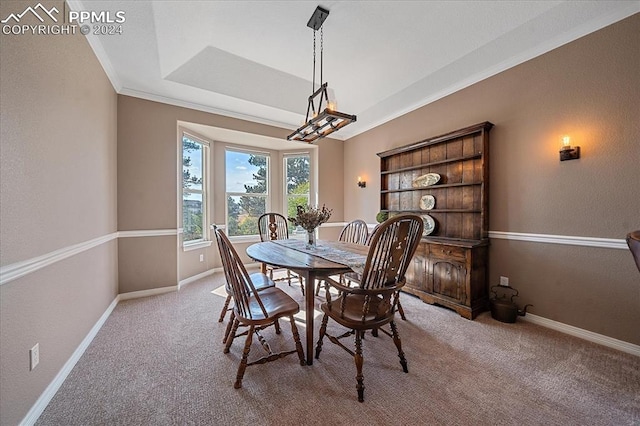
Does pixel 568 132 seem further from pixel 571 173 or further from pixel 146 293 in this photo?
pixel 146 293

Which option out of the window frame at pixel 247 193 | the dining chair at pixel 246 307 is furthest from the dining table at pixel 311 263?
the window frame at pixel 247 193

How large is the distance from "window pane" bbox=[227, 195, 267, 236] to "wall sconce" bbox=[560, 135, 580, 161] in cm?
439

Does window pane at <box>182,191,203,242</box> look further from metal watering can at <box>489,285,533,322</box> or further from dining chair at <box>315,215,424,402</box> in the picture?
metal watering can at <box>489,285,533,322</box>

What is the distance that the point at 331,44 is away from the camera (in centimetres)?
253

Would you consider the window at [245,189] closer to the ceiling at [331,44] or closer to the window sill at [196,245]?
the window sill at [196,245]

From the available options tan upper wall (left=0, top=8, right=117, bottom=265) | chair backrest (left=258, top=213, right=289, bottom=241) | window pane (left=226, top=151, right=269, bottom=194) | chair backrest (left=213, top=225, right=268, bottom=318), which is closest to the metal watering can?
chair backrest (left=213, top=225, right=268, bottom=318)

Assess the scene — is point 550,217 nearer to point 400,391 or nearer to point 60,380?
point 400,391

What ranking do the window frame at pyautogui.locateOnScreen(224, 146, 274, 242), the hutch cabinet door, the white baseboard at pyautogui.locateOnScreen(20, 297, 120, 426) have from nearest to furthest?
the white baseboard at pyautogui.locateOnScreen(20, 297, 120, 426), the hutch cabinet door, the window frame at pyautogui.locateOnScreen(224, 146, 274, 242)

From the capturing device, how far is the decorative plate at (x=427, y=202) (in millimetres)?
3282

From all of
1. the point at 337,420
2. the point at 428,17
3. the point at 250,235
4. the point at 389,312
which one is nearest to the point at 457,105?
the point at 428,17

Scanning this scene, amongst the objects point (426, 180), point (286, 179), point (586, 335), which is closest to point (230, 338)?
point (426, 180)

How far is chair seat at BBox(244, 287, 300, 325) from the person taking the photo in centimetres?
163

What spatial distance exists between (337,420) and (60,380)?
6.04ft

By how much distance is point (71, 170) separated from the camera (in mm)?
1852
